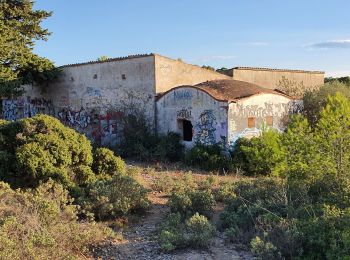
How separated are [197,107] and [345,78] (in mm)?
20562

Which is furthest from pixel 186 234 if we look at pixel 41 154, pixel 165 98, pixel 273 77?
pixel 273 77

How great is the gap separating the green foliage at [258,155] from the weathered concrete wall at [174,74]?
511 cm

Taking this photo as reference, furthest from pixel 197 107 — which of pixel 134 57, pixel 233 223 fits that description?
pixel 233 223

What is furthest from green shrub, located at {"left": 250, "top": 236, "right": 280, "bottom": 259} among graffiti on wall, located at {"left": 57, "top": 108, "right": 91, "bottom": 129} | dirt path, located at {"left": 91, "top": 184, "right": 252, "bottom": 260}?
graffiti on wall, located at {"left": 57, "top": 108, "right": 91, "bottom": 129}

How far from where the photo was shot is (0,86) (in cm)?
1966

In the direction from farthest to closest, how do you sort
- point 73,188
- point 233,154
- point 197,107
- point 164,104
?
point 164,104 < point 197,107 < point 233,154 < point 73,188

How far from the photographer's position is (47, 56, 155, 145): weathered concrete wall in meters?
18.9

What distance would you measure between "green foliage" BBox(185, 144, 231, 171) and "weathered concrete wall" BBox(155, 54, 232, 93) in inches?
151

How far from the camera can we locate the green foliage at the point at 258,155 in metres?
14.4

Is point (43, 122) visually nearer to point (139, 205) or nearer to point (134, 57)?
point (139, 205)

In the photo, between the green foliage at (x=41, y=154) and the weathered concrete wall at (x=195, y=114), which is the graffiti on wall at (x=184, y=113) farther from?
the green foliage at (x=41, y=154)

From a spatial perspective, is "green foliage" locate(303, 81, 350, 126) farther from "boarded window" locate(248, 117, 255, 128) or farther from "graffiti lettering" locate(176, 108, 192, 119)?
"graffiti lettering" locate(176, 108, 192, 119)

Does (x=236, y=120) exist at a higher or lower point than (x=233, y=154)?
higher

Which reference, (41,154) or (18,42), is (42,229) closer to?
(41,154)
